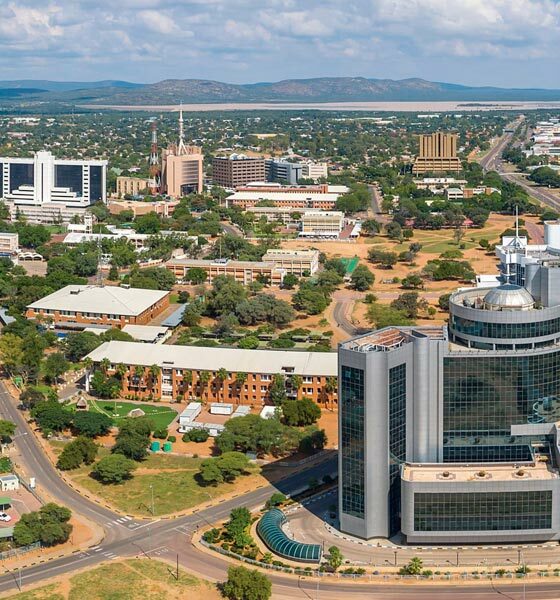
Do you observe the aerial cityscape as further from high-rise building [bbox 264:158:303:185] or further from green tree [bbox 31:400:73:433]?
high-rise building [bbox 264:158:303:185]

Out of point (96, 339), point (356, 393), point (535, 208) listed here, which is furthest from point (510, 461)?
point (535, 208)

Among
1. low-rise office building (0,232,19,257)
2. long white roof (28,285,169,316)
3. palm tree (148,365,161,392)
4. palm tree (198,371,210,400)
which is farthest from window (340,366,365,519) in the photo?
low-rise office building (0,232,19,257)

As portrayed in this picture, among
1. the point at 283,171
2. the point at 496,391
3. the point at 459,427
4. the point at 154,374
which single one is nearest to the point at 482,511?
the point at 459,427

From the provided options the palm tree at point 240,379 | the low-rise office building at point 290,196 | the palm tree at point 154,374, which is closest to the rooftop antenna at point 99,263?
the palm tree at point 154,374

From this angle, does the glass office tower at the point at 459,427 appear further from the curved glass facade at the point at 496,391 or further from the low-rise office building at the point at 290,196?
the low-rise office building at the point at 290,196

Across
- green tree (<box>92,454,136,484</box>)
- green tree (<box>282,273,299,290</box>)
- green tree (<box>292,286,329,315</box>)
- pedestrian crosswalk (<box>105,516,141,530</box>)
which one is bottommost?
pedestrian crosswalk (<box>105,516,141,530</box>)

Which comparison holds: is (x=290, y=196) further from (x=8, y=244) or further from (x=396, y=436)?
(x=396, y=436)

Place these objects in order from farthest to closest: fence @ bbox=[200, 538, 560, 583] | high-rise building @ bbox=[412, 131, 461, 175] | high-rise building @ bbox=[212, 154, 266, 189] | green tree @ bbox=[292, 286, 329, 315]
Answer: high-rise building @ bbox=[412, 131, 461, 175] → high-rise building @ bbox=[212, 154, 266, 189] → green tree @ bbox=[292, 286, 329, 315] → fence @ bbox=[200, 538, 560, 583]
